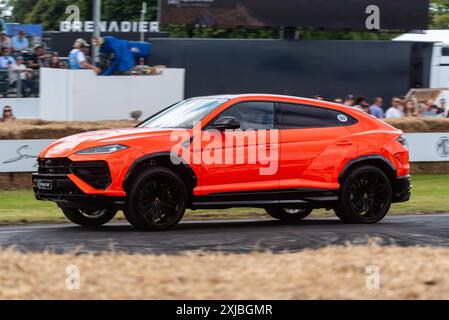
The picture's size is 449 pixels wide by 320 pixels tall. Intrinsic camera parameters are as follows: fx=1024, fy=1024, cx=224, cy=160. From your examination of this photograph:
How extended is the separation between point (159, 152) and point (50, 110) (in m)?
13.1

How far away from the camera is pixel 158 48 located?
2827cm

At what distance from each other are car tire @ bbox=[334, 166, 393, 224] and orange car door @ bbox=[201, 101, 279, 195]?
1.09 metres

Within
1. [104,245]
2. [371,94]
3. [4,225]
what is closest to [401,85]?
[371,94]

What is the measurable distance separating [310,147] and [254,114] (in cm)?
86

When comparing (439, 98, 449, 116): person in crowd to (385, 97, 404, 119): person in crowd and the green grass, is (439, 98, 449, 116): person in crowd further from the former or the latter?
the green grass

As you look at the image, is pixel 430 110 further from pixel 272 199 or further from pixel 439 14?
pixel 439 14

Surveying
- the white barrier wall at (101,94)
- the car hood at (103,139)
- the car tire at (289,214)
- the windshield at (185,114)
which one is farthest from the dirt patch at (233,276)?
the white barrier wall at (101,94)

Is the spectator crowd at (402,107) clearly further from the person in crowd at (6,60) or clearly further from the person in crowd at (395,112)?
the person in crowd at (6,60)

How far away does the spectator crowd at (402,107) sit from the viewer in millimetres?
24141

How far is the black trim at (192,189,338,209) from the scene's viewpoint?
42.5ft

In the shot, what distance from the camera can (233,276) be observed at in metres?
8.02

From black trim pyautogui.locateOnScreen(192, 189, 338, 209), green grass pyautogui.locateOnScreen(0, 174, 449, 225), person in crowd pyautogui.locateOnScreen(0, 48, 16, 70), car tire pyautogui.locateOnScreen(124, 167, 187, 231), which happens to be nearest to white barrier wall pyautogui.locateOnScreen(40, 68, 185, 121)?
person in crowd pyautogui.locateOnScreen(0, 48, 16, 70)

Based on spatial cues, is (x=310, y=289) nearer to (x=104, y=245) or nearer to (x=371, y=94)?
(x=104, y=245)

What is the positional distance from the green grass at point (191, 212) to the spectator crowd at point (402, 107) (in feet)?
12.8
